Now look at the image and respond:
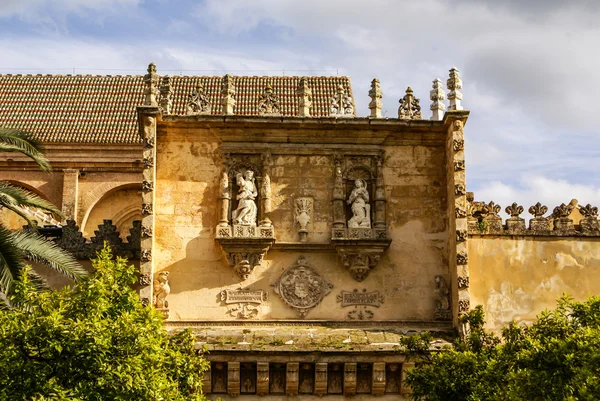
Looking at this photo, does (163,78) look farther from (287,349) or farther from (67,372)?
(67,372)

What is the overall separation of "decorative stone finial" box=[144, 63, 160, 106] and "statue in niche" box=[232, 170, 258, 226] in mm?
2401

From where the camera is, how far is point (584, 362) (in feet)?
51.4

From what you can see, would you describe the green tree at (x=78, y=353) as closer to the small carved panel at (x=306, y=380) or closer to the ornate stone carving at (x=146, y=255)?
the small carved panel at (x=306, y=380)

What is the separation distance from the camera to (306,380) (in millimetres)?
21734

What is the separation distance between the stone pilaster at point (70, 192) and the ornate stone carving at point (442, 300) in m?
12.1

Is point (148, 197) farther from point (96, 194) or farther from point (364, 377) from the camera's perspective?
point (96, 194)

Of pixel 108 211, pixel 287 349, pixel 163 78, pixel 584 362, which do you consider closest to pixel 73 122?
pixel 108 211

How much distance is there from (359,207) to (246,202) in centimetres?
233

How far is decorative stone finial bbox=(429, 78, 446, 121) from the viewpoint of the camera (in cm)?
2361

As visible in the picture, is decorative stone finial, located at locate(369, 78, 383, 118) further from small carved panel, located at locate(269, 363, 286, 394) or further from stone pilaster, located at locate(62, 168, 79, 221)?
stone pilaster, located at locate(62, 168, 79, 221)

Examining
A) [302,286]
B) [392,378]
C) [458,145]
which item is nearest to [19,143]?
[302,286]

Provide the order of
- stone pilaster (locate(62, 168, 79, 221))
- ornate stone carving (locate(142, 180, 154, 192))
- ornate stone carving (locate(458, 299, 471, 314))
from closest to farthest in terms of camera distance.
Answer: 1. ornate stone carving (locate(458, 299, 471, 314))
2. ornate stone carving (locate(142, 180, 154, 192))
3. stone pilaster (locate(62, 168, 79, 221))

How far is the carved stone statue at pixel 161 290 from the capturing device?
22.4m

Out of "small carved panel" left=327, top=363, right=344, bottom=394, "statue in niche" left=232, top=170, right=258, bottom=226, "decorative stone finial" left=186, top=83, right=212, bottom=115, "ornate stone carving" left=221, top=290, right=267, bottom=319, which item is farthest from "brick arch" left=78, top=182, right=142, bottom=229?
"small carved panel" left=327, top=363, right=344, bottom=394
